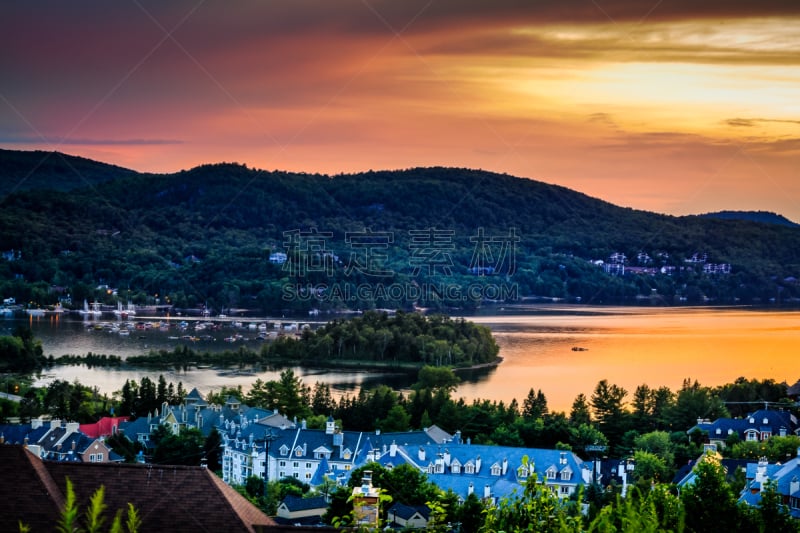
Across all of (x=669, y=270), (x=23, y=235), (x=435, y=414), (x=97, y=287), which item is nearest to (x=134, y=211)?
(x=23, y=235)

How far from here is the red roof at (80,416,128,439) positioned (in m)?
16.0

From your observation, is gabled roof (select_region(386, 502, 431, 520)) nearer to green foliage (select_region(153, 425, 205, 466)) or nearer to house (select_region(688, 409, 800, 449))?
green foliage (select_region(153, 425, 205, 466))

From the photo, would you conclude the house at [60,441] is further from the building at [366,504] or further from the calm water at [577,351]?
the building at [366,504]

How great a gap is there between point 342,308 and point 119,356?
18323 mm

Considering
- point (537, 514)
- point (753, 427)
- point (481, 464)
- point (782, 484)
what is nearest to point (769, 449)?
point (753, 427)

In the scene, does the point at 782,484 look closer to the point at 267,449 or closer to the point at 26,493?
the point at 267,449

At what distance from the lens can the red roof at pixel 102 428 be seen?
16.0m

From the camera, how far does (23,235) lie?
54219 millimetres

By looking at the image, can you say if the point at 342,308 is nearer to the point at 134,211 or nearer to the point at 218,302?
the point at 218,302

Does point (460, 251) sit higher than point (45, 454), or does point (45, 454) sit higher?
point (460, 251)

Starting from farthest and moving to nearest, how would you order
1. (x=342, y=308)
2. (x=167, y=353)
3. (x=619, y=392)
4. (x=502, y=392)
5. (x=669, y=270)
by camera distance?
(x=669, y=270)
(x=342, y=308)
(x=167, y=353)
(x=502, y=392)
(x=619, y=392)

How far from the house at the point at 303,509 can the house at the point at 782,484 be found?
3.64 metres

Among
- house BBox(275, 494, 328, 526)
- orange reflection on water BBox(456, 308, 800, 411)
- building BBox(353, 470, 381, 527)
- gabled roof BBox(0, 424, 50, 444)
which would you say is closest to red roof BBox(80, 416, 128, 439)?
gabled roof BBox(0, 424, 50, 444)

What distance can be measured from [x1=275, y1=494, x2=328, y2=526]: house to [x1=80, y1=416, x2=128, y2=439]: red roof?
646 centimetres
